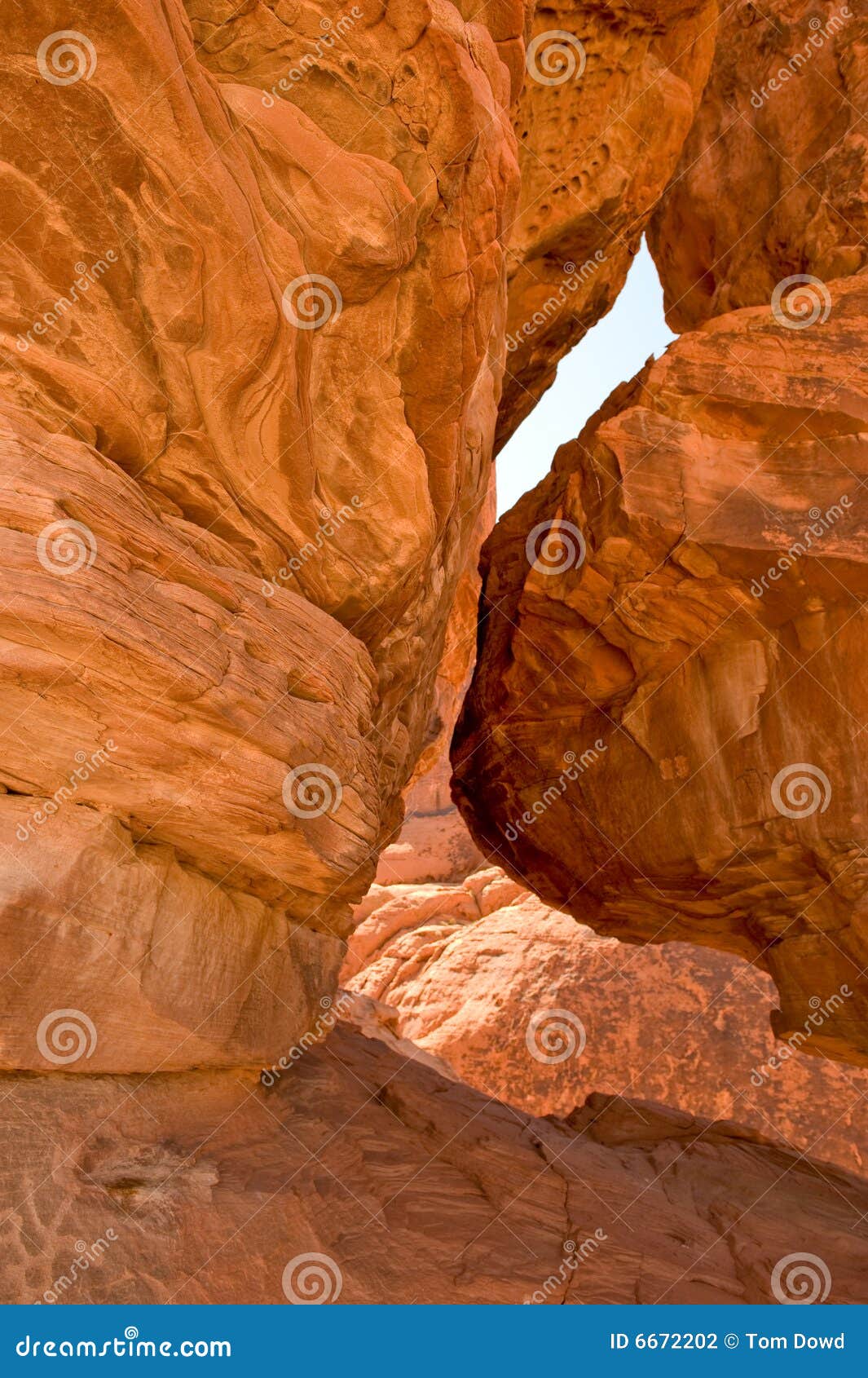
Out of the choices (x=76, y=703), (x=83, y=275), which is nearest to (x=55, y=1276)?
(x=76, y=703)

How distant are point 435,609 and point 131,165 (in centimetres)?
540

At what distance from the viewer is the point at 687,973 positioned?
20000 millimetres
